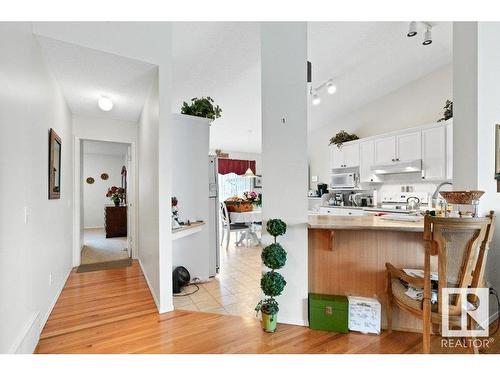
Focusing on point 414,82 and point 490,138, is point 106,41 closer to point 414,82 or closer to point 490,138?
point 490,138

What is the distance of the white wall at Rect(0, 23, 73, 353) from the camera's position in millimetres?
1510

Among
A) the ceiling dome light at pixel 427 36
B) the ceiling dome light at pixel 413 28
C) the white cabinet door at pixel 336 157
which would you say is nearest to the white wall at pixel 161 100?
the ceiling dome light at pixel 413 28

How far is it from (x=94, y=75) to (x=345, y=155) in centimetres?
464

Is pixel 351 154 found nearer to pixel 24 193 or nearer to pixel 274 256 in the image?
pixel 274 256

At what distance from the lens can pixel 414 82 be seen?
4551 mm

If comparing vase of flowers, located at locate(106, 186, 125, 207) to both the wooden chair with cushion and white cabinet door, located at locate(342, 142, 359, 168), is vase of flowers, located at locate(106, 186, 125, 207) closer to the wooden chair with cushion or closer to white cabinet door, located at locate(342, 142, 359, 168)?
white cabinet door, located at locate(342, 142, 359, 168)

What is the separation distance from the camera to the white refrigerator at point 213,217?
354cm

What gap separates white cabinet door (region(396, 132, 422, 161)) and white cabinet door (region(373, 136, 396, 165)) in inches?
3.3

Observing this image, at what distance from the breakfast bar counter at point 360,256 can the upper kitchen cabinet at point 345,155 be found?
123 inches

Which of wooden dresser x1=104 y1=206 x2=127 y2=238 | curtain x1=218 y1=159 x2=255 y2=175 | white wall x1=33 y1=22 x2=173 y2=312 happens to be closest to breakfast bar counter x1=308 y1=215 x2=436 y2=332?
white wall x1=33 y1=22 x2=173 y2=312

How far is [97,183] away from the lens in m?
7.84

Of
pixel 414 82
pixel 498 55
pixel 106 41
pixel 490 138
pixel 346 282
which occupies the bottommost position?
pixel 346 282

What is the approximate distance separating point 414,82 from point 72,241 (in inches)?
248
